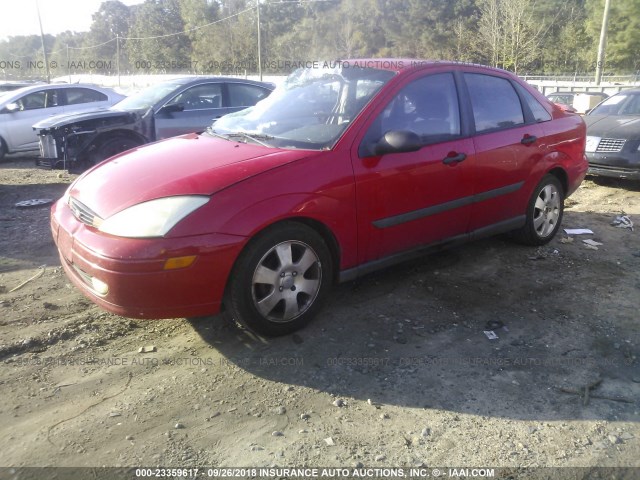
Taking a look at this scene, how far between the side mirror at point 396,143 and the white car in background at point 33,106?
30.5 ft

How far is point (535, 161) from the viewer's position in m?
4.80

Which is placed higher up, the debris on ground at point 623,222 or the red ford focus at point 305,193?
the red ford focus at point 305,193

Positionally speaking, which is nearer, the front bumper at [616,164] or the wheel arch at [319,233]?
the wheel arch at [319,233]

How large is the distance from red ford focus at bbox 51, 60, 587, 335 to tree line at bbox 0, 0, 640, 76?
92.2 ft

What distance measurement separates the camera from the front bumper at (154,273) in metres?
2.84

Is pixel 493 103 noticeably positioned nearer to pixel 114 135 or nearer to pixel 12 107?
pixel 114 135

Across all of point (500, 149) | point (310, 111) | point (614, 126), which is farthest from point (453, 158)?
point (614, 126)

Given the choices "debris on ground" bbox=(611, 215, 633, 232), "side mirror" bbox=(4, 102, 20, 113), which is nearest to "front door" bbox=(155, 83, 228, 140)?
"side mirror" bbox=(4, 102, 20, 113)

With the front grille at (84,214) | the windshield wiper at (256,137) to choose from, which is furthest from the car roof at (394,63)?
the front grille at (84,214)

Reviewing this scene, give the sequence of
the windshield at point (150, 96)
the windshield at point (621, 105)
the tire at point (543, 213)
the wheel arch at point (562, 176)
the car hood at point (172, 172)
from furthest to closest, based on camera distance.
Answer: the windshield at point (621, 105) < the windshield at point (150, 96) < the wheel arch at point (562, 176) < the tire at point (543, 213) < the car hood at point (172, 172)

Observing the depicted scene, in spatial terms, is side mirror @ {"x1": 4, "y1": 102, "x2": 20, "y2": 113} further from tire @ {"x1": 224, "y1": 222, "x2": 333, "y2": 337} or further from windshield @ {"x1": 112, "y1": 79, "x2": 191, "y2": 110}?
tire @ {"x1": 224, "y1": 222, "x2": 333, "y2": 337}

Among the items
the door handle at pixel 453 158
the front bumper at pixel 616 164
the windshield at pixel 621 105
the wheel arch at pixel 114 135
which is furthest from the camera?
the windshield at pixel 621 105

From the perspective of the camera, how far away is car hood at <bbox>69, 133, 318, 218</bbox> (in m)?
3.08

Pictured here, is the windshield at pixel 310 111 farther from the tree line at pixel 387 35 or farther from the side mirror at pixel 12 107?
the tree line at pixel 387 35
